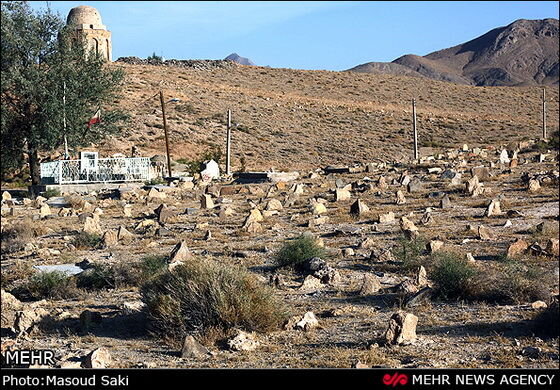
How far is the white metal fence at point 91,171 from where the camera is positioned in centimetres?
2991

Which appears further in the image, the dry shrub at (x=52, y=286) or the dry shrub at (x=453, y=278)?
the dry shrub at (x=52, y=286)

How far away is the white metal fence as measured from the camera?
29.9 m

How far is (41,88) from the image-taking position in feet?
97.9

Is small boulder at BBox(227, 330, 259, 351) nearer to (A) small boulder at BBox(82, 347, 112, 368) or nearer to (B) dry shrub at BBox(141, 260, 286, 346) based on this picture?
(B) dry shrub at BBox(141, 260, 286, 346)

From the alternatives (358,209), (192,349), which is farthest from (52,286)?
(358,209)

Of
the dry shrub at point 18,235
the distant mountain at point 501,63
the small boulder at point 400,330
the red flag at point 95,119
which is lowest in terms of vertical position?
the small boulder at point 400,330

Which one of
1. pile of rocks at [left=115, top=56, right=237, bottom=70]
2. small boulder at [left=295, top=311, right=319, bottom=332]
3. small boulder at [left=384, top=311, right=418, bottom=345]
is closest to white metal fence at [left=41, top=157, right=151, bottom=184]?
small boulder at [left=295, top=311, right=319, bottom=332]

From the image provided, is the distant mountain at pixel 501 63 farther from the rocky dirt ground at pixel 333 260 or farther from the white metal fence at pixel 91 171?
the rocky dirt ground at pixel 333 260

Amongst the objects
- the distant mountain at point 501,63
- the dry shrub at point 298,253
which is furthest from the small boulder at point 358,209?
the distant mountain at point 501,63
